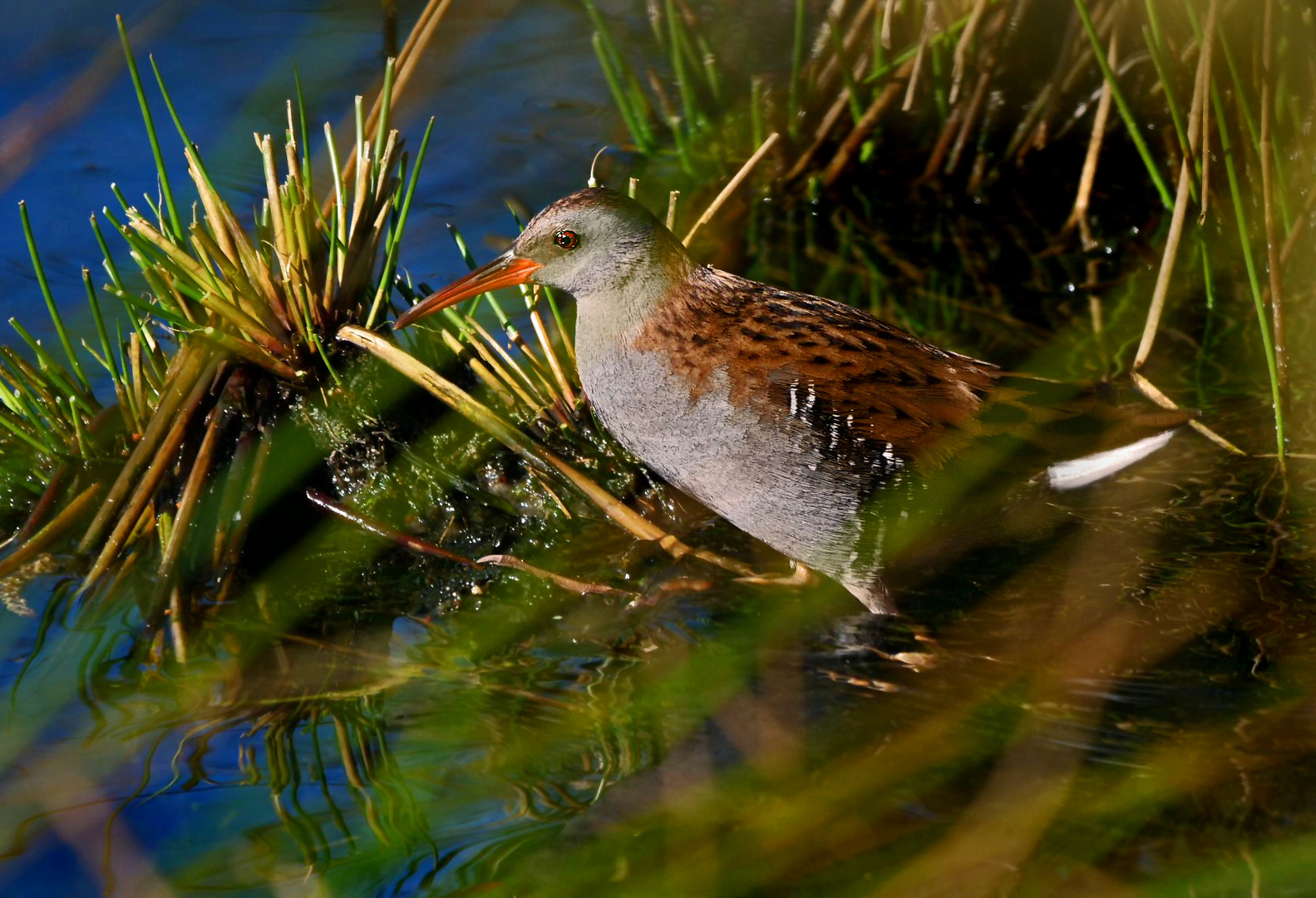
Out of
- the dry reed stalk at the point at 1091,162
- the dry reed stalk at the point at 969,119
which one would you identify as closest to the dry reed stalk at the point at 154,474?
the dry reed stalk at the point at 969,119

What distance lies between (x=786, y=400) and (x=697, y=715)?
0.70 m

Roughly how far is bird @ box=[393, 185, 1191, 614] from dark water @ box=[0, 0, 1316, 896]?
27 cm

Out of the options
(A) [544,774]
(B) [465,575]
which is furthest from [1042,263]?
(A) [544,774]

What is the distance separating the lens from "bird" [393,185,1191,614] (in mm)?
2852

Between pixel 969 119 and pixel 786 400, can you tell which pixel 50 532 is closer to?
pixel 786 400

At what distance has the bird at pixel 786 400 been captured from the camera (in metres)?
2.85

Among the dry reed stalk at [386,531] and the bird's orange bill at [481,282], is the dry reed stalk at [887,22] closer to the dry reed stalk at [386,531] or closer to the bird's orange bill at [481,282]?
the bird's orange bill at [481,282]

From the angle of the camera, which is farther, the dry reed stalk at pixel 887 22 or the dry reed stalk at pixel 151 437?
the dry reed stalk at pixel 887 22

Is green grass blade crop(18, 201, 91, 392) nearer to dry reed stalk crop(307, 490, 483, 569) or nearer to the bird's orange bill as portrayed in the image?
dry reed stalk crop(307, 490, 483, 569)

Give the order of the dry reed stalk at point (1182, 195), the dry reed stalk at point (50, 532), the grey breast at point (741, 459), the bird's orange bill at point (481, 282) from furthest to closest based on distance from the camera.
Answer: the dry reed stalk at point (1182, 195), the bird's orange bill at point (481, 282), the dry reed stalk at point (50, 532), the grey breast at point (741, 459)

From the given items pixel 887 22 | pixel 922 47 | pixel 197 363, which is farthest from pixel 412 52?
pixel 922 47

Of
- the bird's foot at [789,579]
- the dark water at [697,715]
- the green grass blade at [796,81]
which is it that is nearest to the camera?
the dark water at [697,715]

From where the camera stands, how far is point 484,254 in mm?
4480

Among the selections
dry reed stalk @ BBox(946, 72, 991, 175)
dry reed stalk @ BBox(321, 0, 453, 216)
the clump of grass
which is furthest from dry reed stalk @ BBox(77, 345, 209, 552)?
dry reed stalk @ BBox(946, 72, 991, 175)
